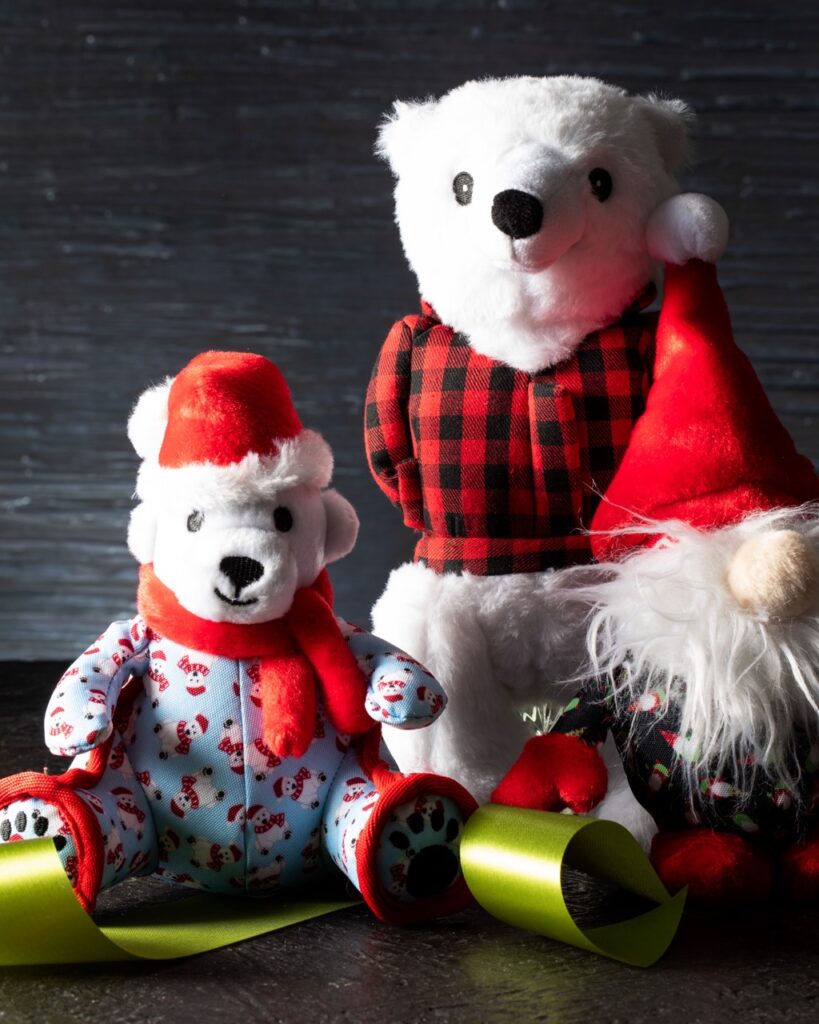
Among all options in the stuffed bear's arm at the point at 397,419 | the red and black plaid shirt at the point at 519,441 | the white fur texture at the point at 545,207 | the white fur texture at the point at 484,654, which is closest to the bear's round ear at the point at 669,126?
the white fur texture at the point at 545,207

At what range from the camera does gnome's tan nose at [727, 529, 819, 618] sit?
0.74 m

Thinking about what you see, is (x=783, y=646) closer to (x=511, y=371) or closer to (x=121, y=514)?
(x=511, y=371)

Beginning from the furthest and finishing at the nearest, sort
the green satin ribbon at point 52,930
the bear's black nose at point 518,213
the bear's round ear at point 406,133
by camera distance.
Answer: the bear's round ear at point 406,133, the bear's black nose at point 518,213, the green satin ribbon at point 52,930

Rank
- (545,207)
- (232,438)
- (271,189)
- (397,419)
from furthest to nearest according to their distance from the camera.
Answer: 1. (271,189)
2. (397,419)
3. (545,207)
4. (232,438)

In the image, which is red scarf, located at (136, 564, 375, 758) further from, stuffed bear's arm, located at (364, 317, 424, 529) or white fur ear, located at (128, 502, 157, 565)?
stuffed bear's arm, located at (364, 317, 424, 529)

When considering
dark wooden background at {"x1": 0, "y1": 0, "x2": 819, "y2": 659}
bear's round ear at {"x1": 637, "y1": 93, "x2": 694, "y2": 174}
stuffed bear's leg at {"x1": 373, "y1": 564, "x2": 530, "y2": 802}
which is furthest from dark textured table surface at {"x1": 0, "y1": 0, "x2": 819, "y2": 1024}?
stuffed bear's leg at {"x1": 373, "y1": 564, "x2": 530, "y2": 802}

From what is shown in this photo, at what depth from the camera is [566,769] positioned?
2.54ft

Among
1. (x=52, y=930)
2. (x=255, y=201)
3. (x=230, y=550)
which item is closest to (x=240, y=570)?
(x=230, y=550)

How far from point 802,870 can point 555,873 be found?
19cm

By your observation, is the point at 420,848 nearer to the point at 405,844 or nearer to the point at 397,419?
the point at 405,844

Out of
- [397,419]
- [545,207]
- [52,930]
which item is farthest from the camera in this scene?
[397,419]

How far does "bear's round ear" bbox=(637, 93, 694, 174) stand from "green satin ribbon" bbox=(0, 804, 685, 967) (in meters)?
0.51

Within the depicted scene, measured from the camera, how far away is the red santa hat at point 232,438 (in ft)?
2.48

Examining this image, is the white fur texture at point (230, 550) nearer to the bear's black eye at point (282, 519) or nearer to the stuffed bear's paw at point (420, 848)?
the bear's black eye at point (282, 519)
